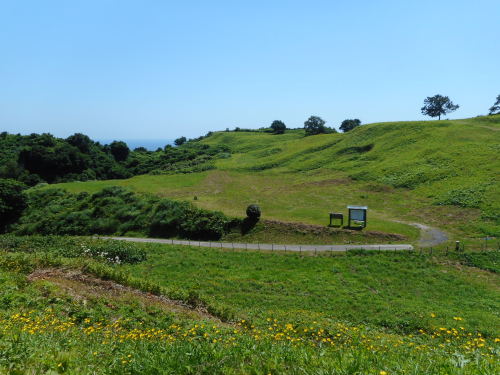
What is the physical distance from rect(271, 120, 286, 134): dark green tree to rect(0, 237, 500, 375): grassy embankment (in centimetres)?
11015

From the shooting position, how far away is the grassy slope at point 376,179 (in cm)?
3859

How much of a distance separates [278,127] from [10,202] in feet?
344

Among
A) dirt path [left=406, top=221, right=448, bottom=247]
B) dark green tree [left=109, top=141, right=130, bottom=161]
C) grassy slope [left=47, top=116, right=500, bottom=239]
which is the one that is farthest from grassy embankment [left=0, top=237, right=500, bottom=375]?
dark green tree [left=109, top=141, right=130, bottom=161]

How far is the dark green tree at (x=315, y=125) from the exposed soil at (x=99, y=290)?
102 metres

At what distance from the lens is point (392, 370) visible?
21.9 feet

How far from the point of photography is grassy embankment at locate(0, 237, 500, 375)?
24.0 feet

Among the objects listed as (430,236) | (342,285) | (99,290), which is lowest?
(342,285)

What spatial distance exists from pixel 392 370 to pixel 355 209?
2824 centimetres

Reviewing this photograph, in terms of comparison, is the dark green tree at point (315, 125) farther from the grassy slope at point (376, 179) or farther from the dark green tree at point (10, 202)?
the dark green tree at point (10, 202)

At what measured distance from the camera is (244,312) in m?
16.4

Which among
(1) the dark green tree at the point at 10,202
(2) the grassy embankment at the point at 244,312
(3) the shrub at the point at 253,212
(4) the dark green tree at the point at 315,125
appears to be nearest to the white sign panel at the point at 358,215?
(2) the grassy embankment at the point at 244,312

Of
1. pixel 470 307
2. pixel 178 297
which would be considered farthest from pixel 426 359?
pixel 470 307

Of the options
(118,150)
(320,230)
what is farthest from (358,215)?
(118,150)

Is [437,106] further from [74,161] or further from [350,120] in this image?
[74,161]
